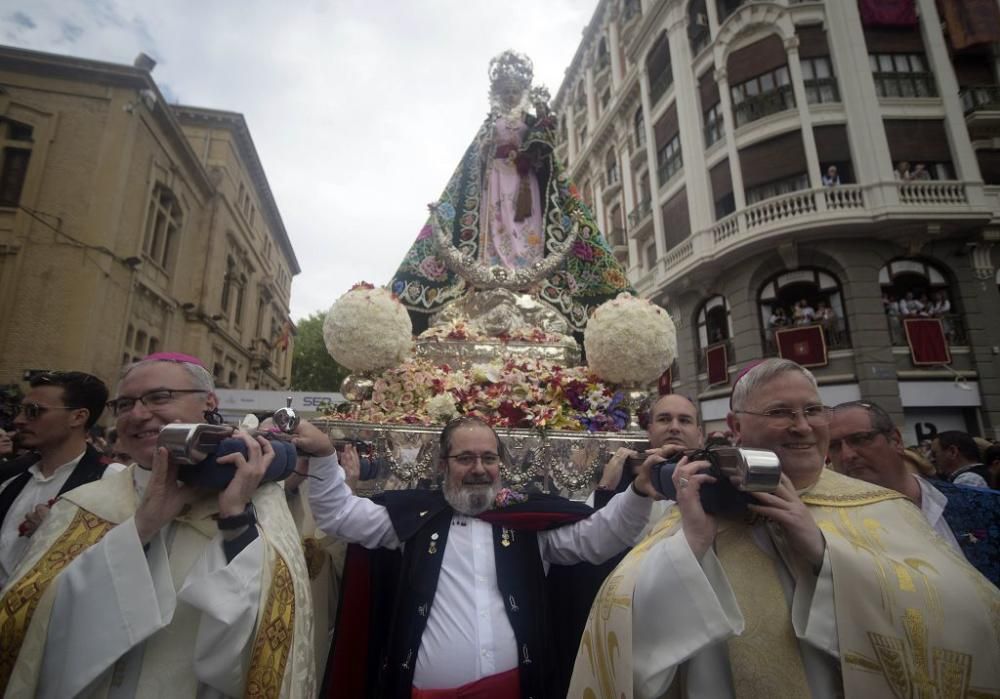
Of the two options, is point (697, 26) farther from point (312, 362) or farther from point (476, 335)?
point (312, 362)

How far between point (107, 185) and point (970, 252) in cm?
2297

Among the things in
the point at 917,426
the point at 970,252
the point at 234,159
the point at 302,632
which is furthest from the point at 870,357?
the point at 234,159

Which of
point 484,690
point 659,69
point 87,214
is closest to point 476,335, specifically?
point 484,690

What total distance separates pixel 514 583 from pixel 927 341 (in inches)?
609

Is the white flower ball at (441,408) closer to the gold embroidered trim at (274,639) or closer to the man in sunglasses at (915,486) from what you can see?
the gold embroidered trim at (274,639)

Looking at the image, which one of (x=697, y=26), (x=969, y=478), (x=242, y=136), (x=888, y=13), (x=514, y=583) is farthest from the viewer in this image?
(x=242, y=136)

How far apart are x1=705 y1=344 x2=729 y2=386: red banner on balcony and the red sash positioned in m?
15.0

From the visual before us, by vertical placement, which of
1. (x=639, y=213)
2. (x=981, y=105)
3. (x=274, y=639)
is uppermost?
(x=639, y=213)

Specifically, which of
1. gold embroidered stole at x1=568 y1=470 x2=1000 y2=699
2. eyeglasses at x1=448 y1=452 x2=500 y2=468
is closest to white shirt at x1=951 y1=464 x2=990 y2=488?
gold embroidered stole at x1=568 y1=470 x2=1000 y2=699

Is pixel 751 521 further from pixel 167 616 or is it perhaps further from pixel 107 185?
pixel 107 185

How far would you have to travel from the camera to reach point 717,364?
15781mm

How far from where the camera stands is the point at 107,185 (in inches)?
513

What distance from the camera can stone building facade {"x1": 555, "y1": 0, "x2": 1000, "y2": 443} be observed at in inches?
517


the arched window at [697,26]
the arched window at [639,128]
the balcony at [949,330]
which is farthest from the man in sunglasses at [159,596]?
the arched window at [639,128]
